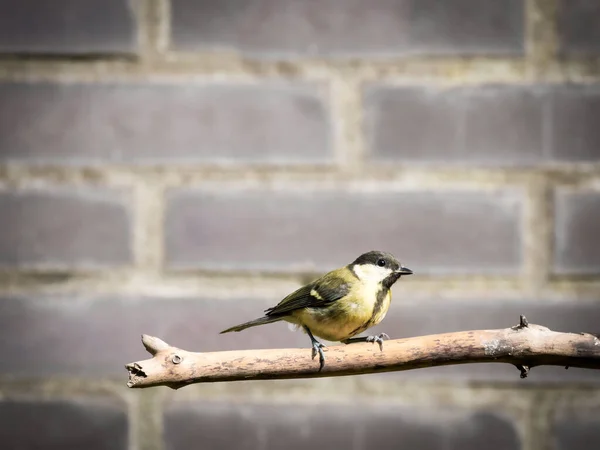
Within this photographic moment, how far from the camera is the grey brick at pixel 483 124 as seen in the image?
2.94 feet

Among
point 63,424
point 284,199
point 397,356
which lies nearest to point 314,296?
point 284,199

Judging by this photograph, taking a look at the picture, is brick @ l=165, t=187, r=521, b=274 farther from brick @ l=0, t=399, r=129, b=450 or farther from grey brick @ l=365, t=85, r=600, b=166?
brick @ l=0, t=399, r=129, b=450

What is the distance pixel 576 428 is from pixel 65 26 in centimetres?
84

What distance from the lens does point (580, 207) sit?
89cm

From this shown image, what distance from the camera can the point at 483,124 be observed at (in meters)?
0.91

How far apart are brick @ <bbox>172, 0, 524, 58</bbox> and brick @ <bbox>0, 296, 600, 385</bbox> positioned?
314 mm

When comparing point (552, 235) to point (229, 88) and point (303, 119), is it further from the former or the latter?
point (229, 88)

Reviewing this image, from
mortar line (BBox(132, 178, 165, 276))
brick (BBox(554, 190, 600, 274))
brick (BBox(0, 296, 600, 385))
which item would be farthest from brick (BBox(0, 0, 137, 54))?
brick (BBox(554, 190, 600, 274))

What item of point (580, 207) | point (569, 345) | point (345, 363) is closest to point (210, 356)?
point (345, 363)

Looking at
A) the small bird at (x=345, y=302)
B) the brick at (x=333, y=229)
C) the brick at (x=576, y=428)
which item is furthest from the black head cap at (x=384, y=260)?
the brick at (x=576, y=428)

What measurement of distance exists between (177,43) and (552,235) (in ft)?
1.77

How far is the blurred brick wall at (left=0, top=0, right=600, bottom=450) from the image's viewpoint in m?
0.90

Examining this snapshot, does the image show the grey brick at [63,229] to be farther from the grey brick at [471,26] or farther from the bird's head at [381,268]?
the grey brick at [471,26]

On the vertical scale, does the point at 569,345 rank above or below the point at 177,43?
below
